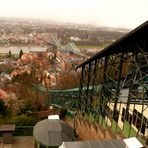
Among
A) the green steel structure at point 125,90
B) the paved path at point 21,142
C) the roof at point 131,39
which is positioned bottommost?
the paved path at point 21,142

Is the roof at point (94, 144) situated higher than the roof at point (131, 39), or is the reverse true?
the roof at point (131, 39)

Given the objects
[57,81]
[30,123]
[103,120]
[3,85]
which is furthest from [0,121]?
[57,81]

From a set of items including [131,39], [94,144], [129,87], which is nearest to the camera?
[94,144]

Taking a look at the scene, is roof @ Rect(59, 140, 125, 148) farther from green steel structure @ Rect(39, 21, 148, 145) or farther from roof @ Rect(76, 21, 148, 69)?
roof @ Rect(76, 21, 148, 69)

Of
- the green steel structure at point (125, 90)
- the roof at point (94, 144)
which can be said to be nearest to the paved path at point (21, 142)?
the green steel structure at point (125, 90)

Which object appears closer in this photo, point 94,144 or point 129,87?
point 94,144

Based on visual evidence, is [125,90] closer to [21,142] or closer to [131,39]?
[21,142]

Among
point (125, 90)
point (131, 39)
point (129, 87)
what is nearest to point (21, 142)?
point (125, 90)

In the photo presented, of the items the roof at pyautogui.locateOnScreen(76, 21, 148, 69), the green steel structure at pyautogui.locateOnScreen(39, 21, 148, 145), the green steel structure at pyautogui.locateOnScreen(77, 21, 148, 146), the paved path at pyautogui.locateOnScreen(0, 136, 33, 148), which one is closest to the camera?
the roof at pyautogui.locateOnScreen(76, 21, 148, 69)

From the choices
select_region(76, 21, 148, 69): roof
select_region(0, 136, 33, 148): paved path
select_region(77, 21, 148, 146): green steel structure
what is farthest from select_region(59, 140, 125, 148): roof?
select_region(0, 136, 33, 148): paved path

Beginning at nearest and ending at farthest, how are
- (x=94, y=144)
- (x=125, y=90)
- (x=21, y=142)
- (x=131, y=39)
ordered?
(x=94, y=144) < (x=131, y=39) < (x=21, y=142) < (x=125, y=90)

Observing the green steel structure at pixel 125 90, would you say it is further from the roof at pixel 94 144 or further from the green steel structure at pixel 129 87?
the roof at pixel 94 144
